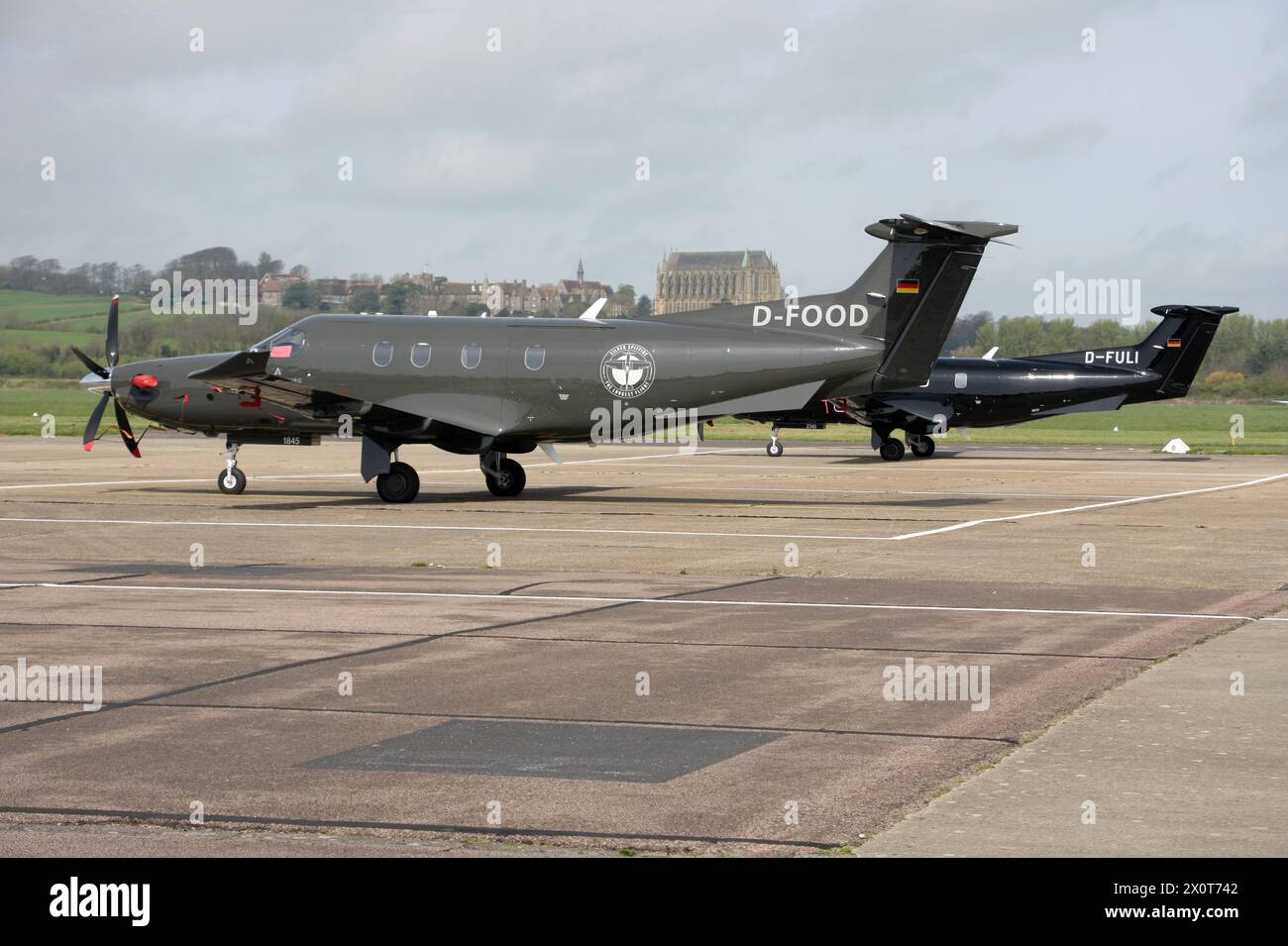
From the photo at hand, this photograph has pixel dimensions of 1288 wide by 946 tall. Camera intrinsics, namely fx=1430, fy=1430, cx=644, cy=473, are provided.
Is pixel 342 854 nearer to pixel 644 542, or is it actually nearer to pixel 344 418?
pixel 644 542

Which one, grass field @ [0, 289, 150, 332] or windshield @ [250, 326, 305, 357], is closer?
windshield @ [250, 326, 305, 357]

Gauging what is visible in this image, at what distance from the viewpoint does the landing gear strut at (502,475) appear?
28406 millimetres

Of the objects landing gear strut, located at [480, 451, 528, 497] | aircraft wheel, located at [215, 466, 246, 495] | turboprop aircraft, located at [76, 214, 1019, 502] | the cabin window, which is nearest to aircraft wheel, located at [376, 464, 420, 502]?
turboprop aircraft, located at [76, 214, 1019, 502]

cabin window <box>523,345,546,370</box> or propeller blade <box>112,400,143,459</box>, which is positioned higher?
cabin window <box>523,345,546,370</box>

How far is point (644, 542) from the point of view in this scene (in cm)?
2066

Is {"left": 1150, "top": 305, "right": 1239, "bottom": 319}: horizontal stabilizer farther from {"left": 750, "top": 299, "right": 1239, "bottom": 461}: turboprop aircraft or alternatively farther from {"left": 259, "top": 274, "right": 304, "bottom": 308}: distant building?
{"left": 259, "top": 274, "right": 304, "bottom": 308}: distant building

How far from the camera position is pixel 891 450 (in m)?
45.6

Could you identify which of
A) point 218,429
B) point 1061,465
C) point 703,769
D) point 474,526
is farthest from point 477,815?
point 1061,465

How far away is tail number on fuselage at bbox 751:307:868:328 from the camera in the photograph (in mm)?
26406

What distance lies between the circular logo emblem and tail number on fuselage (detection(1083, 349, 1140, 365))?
24256mm

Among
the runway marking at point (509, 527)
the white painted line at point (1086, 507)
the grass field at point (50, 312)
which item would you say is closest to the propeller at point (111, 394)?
the runway marking at point (509, 527)

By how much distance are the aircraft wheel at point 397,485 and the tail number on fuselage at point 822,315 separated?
7461 mm

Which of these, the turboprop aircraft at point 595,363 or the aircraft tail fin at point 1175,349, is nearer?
the turboprop aircraft at point 595,363

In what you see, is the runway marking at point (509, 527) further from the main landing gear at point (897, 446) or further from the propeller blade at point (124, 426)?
the main landing gear at point (897, 446)
